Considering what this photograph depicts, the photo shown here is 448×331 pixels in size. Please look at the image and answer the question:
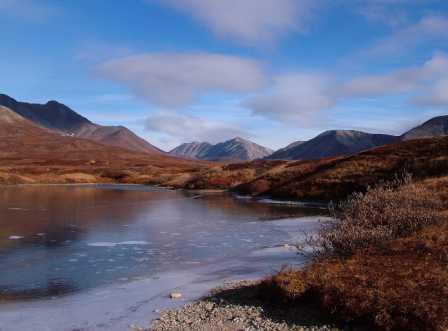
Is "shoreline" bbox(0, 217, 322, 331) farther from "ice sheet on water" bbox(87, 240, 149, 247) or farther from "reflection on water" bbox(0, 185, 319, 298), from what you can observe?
"ice sheet on water" bbox(87, 240, 149, 247)

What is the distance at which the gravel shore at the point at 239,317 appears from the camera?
13.0 metres

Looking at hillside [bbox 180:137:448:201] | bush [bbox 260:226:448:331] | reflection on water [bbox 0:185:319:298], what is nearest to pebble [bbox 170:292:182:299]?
bush [bbox 260:226:448:331]

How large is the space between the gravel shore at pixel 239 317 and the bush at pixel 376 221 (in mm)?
4422

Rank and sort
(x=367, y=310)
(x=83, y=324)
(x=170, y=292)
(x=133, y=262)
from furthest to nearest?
1. (x=133, y=262)
2. (x=170, y=292)
3. (x=83, y=324)
4. (x=367, y=310)

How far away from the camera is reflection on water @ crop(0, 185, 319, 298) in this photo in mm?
20250

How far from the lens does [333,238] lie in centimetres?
1858

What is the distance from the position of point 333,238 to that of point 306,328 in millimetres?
6324

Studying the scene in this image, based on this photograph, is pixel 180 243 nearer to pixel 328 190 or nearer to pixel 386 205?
pixel 386 205

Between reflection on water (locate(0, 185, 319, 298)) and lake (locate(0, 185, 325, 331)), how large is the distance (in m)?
0.04

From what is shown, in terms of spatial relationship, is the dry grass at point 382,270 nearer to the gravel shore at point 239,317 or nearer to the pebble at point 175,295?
the gravel shore at point 239,317

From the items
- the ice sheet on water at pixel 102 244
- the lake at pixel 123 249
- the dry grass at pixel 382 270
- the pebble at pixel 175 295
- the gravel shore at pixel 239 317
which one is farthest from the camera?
the ice sheet on water at pixel 102 244

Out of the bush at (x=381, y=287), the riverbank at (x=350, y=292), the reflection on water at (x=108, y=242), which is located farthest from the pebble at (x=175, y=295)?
the reflection on water at (x=108, y=242)

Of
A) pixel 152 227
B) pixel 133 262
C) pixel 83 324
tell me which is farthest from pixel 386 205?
pixel 152 227

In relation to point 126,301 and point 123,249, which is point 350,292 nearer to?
point 126,301
